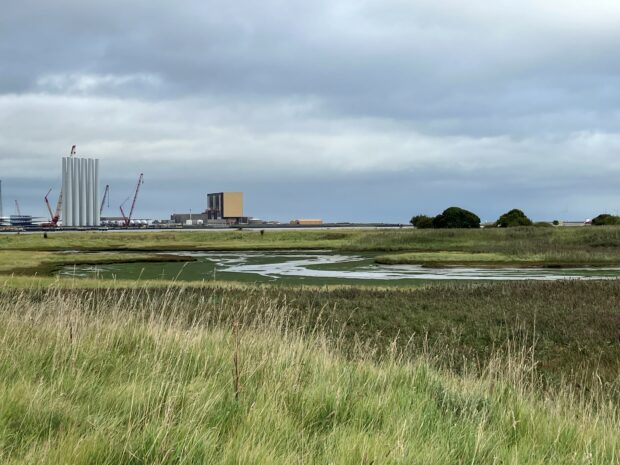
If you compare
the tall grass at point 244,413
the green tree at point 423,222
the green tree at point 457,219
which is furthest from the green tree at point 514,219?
the tall grass at point 244,413

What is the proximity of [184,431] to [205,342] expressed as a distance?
4595 mm

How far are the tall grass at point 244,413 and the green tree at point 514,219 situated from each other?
109027 mm

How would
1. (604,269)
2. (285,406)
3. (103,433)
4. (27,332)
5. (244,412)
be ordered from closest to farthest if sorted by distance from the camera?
(103,433), (244,412), (285,406), (27,332), (604,269)

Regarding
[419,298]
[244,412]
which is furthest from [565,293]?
[244,412]

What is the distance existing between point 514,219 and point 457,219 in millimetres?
9973

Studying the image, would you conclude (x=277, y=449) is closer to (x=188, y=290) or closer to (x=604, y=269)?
(x=188, y=290)

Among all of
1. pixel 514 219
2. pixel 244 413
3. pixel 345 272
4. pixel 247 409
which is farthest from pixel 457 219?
pixel 244 413

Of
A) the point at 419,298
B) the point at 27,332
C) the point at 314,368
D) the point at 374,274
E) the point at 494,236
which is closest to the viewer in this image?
the point at 314,368

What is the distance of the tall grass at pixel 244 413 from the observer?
4.99 meters

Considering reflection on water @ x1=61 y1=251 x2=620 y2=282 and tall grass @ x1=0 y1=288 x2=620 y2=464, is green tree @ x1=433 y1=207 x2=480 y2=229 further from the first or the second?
tall grass @ x1=0 y1=288 x2=620 y2=464

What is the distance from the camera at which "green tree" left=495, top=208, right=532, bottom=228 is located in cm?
11268

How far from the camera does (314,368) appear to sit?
27.2 ft

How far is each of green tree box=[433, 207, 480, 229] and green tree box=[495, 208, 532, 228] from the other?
455 centimetres

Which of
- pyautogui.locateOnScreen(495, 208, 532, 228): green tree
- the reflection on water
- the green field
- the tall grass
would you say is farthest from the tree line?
the tall grass
